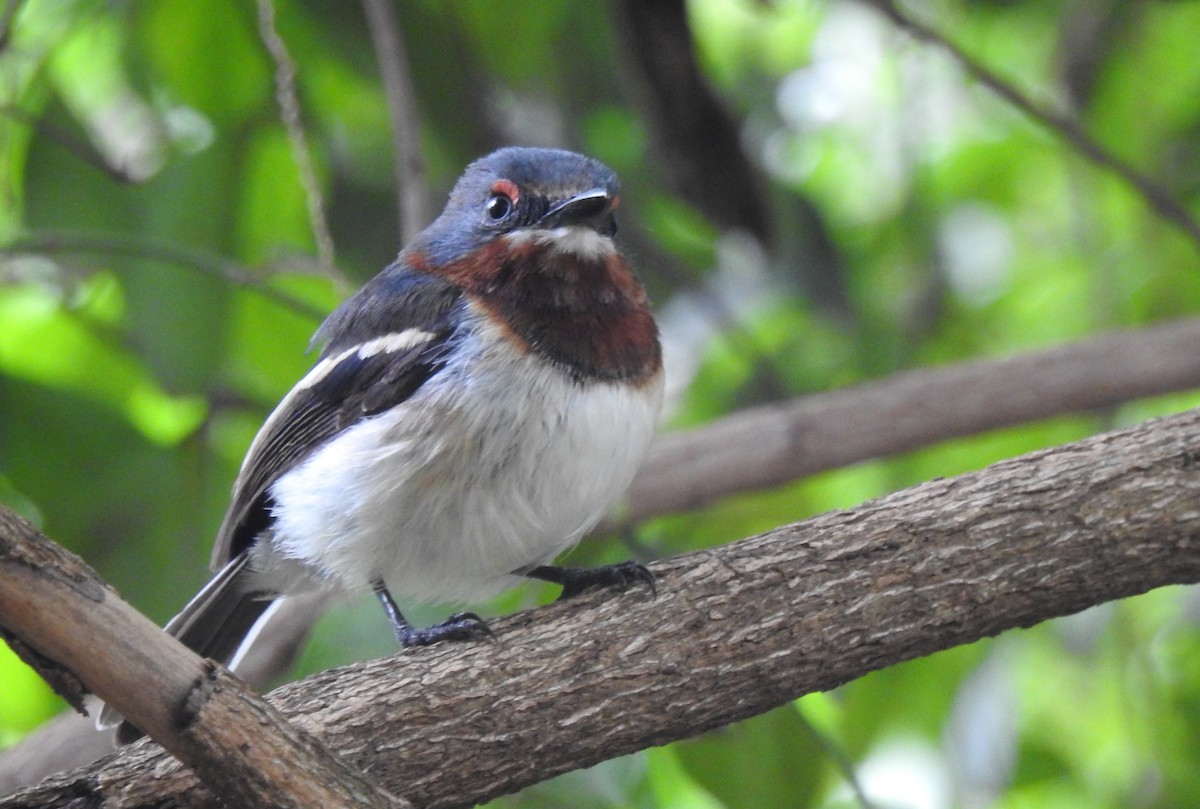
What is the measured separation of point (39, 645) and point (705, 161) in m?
2.94

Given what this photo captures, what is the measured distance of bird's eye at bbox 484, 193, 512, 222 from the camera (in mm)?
3164

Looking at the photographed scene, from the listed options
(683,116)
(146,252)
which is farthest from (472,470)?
(683,116)

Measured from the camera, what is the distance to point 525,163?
124 inches

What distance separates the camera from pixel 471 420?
9.26ft

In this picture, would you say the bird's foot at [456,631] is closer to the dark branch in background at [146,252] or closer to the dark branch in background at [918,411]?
the dark branch in background at [146,252]

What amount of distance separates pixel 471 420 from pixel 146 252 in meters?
1.58

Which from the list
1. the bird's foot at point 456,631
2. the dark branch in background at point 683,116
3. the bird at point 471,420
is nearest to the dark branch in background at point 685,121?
the dark branch in background at point 683,116

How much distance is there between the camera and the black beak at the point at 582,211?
2.99m

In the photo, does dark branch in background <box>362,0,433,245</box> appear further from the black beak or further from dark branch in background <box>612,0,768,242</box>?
the black beak

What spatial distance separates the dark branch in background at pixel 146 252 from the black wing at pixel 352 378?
48cm

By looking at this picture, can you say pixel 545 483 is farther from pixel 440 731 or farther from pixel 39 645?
pixel 39 645

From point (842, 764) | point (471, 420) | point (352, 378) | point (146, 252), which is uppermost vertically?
point (146, 252)

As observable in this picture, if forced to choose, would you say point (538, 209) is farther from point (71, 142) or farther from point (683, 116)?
point (71, 142)

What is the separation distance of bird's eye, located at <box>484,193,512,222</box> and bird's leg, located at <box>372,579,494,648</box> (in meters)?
0.94
